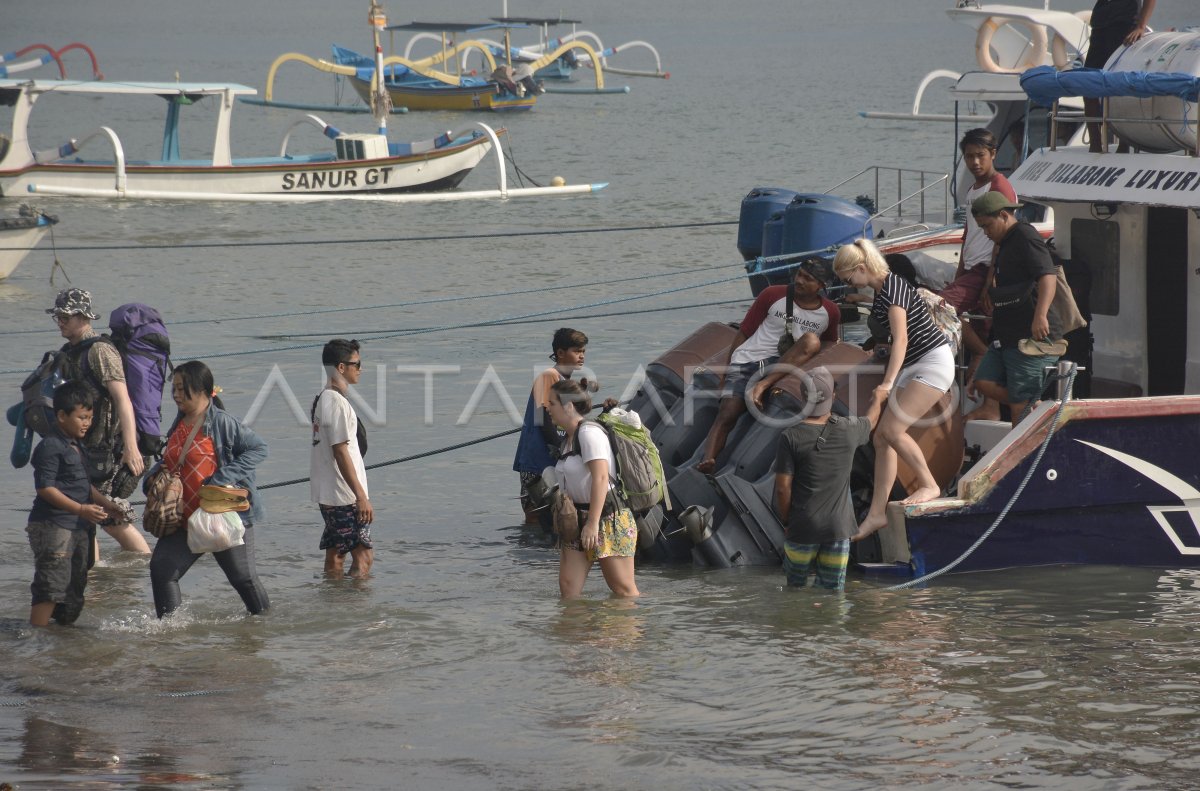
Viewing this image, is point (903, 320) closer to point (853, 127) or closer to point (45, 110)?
point (853, 127)

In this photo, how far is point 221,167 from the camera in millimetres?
35938

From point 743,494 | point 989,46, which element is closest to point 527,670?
point 743,494

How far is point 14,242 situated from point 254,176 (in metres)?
11.7

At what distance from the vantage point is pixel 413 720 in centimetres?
691

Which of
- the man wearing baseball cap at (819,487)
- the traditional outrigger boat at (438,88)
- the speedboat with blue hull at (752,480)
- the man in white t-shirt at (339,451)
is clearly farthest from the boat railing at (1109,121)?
the traditional outrigger boat at (438,88)

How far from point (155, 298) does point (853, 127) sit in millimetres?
45895

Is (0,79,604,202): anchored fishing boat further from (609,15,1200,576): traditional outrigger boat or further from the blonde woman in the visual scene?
the blonde woman

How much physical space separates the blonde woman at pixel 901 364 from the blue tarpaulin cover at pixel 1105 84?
6.18 feet

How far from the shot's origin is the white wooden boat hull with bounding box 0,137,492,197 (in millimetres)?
35125

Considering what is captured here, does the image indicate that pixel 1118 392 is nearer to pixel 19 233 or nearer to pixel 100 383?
pixel 100 383

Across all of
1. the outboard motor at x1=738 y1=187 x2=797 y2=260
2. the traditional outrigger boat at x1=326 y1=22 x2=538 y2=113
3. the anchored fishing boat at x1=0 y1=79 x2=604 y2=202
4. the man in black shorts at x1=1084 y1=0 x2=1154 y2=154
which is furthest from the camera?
the traditional outrigger boat at x1=326 y1=22 x2=538 y2=113

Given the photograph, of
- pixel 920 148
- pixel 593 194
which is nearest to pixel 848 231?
pixel 593 194

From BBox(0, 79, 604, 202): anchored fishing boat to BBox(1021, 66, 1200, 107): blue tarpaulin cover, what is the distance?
25.7 metres

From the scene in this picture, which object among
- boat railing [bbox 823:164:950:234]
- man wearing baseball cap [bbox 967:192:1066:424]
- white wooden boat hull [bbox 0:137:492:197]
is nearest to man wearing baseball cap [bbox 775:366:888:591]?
man wearing baseball cap [bbox 967:192:1066:424]
